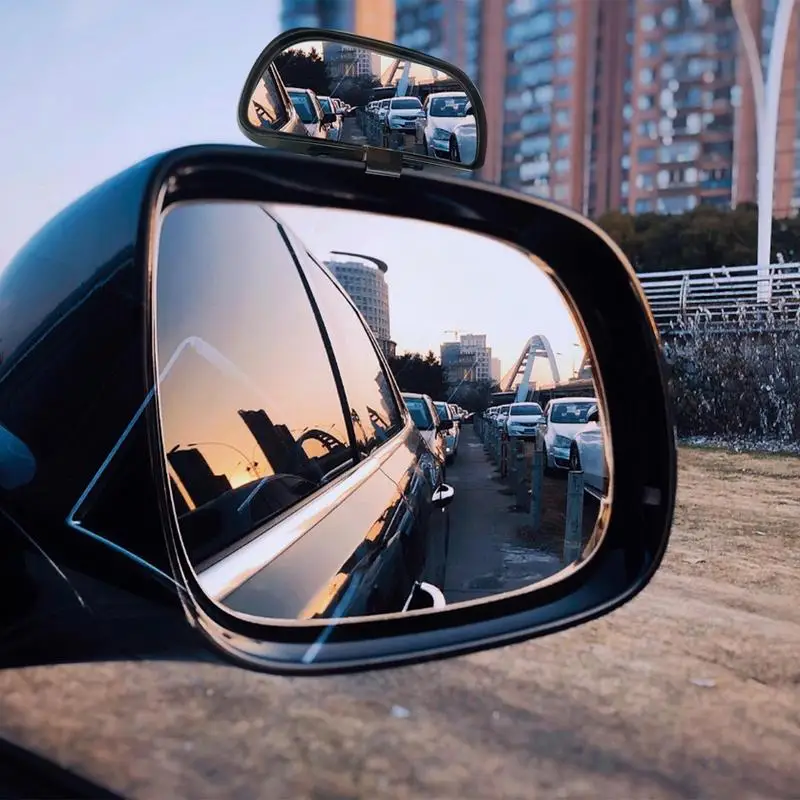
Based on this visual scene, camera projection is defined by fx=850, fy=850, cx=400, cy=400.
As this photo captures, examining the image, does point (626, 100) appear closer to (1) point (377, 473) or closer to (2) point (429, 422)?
(1) point (377, 473)

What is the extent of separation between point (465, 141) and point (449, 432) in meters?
0.49

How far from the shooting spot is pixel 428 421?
1.19m

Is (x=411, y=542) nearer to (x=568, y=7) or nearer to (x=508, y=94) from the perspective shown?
(x=508, y=94)

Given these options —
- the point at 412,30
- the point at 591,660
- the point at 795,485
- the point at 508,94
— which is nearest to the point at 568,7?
the point at 508,94

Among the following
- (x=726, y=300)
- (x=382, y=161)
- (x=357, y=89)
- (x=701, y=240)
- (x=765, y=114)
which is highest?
(x=765, y=114)

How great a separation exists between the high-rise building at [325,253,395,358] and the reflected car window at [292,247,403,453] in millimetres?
32

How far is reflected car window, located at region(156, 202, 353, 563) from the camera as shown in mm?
1103

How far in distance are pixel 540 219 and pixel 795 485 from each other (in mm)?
10244

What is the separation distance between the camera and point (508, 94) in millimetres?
41531

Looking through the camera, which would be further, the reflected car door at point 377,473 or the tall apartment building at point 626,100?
the tall apartment building at point 626,100

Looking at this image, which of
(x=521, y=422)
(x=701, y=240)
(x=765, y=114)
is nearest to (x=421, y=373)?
Result: (x=521, y=422)

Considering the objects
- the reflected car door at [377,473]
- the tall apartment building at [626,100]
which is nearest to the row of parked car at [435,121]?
the reflected car door at [377,473]

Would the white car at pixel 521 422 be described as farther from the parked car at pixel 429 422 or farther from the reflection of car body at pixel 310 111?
the reflection of car body at pixel 310 111

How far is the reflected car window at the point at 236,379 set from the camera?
1.10 metres
